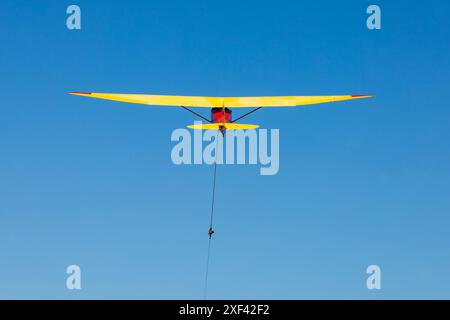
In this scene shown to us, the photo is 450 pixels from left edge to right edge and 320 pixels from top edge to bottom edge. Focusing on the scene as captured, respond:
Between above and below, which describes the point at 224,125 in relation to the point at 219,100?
below

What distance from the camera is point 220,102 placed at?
2728 cm

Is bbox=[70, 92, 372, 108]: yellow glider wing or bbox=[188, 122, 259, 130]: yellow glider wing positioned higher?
bbox=[70, 92, 372, 108]: yellow glider wing

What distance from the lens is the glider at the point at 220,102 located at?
87.9ft

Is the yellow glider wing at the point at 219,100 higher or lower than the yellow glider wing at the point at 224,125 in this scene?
higher

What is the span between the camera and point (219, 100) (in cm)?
2725

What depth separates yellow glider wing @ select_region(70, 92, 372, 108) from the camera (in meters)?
27.3

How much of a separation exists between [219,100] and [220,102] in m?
0.08

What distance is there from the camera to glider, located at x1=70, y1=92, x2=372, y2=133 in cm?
2680

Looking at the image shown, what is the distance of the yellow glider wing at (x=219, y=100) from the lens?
1075 inches
